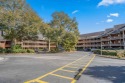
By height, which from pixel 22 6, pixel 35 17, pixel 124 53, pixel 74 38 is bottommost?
pixel 124 53

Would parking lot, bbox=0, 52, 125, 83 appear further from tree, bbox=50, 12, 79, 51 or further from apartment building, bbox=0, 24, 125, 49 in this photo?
tree, bbox=50, 12, 79, 51

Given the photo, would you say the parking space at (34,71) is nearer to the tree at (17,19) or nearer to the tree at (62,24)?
the tree at (17,19)

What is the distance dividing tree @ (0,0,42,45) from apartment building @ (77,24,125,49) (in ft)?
70.3

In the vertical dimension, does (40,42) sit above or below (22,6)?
below

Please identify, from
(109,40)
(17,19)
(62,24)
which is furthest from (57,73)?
(109,40)

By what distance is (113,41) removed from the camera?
241ft

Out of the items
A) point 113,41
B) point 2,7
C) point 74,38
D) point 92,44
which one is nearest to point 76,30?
point 74,38

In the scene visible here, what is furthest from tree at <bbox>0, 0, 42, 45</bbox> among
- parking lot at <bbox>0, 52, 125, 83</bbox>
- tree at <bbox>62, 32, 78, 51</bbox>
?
parking lot at <bbox>0, 52, 125, 83</bbox>

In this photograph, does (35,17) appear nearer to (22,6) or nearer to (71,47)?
(22,6)

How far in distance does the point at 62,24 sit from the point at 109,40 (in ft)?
87.4

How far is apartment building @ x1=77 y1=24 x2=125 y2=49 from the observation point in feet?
211

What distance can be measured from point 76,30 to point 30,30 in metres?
23.7

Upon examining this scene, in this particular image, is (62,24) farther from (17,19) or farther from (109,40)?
(109,40)

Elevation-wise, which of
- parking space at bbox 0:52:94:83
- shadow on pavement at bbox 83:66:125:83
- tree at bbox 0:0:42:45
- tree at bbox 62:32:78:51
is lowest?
shadow on pavement at bbox 83:66:125:83
